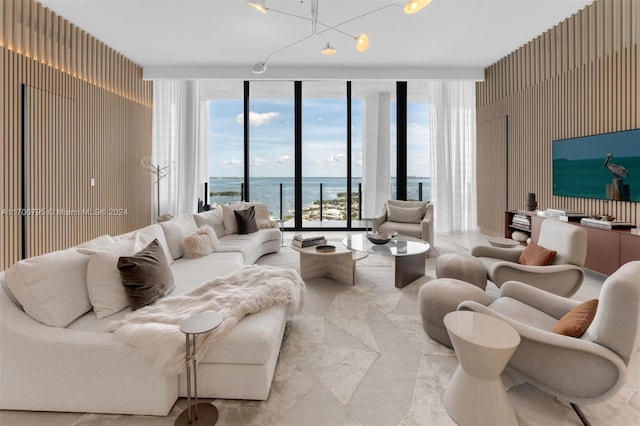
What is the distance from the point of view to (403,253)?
3.34 m

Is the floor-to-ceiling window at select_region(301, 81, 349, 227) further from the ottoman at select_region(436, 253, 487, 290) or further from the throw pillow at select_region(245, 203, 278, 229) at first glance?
the ottoman at select_region(436, 253, 487, 290)

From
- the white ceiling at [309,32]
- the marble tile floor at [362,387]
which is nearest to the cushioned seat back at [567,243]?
the marble tile floor at [362,387]

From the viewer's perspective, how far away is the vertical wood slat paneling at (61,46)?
3.58m

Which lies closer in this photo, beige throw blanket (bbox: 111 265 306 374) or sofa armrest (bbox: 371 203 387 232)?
beige throw blanket (bbox: 111 265 306 374)

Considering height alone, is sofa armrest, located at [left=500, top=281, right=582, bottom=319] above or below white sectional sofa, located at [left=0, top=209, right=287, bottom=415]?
above

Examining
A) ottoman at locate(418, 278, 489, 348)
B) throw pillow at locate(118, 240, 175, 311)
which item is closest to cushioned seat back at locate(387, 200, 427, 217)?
ottoman at locate(418, 278, 489, 348)

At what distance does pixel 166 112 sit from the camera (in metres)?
6.41

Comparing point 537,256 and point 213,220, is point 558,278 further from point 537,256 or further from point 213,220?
point 213,220

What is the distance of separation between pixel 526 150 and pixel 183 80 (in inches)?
252

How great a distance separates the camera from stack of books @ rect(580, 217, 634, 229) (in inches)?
132

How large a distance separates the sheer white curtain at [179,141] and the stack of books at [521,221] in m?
5.95

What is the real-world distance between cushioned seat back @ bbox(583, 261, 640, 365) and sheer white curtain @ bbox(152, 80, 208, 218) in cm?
650

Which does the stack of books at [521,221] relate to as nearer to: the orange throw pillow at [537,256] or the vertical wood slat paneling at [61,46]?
the orange throw pillow at [537,256]

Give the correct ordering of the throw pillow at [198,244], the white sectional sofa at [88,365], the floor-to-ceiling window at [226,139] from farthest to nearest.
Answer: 1. the floor-to-ceiling window at [226,139]
2. the throw pillow at [198,244]
3. the white sectional sofa at [88,365]
